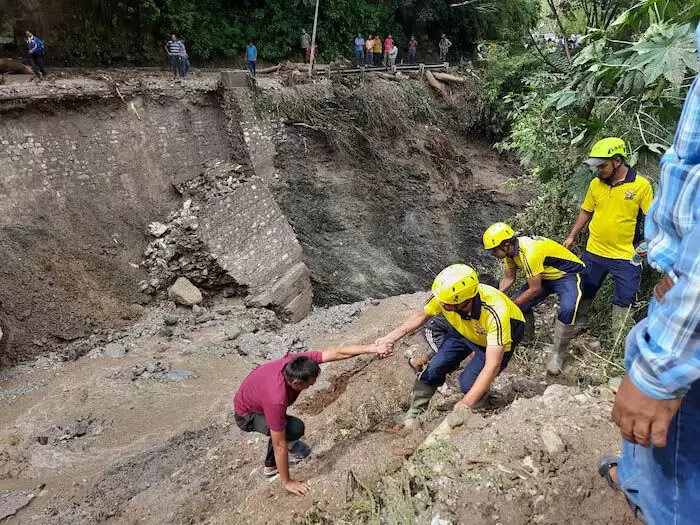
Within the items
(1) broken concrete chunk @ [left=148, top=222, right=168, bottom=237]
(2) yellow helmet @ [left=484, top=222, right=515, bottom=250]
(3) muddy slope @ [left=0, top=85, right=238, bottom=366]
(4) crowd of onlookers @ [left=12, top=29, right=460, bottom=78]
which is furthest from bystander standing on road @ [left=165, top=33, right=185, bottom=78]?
(2) yellow helmet @ [left=484, top=222, right=515, bottom=250]

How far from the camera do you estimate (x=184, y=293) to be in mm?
8430

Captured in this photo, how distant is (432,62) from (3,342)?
57.6ft

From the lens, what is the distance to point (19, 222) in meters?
7.66

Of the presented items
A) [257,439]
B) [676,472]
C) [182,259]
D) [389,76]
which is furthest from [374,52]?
[676,472]

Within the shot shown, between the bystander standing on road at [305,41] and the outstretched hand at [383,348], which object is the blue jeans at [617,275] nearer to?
the outstretched hand at [383,348]

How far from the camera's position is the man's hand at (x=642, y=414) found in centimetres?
117

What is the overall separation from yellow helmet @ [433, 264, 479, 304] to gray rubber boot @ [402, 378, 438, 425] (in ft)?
3.61

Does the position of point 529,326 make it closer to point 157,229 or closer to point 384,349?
point 384,349

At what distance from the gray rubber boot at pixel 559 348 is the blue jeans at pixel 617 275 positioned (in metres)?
0.49

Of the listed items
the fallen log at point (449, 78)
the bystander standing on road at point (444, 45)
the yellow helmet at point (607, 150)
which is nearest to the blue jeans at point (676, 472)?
the yellow helmet at point (607, 150)

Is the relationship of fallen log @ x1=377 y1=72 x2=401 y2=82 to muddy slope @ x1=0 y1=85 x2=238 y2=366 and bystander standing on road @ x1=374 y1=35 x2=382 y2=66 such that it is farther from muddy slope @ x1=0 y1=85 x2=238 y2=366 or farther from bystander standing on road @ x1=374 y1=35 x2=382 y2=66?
muddy slope @ x1=0 y1=85 x2=238 y2=366

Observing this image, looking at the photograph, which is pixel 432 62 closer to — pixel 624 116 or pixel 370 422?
pixel 624 116

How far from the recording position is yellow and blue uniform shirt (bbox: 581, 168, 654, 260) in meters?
3.85

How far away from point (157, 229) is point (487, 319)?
7504 millimetres
